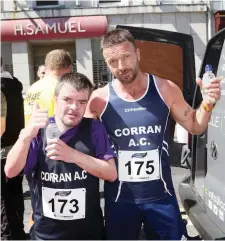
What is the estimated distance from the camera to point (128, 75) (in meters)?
2.29

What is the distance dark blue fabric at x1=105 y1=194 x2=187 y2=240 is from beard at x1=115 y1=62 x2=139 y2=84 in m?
0.76

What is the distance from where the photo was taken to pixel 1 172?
3221 millimetres

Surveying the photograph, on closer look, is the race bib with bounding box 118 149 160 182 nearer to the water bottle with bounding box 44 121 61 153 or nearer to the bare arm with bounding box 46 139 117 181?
the bare arm with bounding box 46 139 117 181

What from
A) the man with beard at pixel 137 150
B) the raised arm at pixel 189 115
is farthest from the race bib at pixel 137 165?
the raised arm at pixel 189 115

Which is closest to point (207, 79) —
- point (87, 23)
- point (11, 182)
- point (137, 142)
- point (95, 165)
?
point (137, 142)

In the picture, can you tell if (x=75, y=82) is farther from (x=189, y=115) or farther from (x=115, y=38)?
(x=189, y=115)

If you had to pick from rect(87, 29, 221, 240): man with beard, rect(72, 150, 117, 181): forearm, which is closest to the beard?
rect(87, 29, 221, 240): man with beard

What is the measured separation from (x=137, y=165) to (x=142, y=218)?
1.13 feet

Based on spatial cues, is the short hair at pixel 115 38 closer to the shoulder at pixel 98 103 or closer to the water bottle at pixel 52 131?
the shoulder at pixel 98 103

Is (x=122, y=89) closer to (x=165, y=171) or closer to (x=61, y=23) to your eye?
(x=165, y=171)

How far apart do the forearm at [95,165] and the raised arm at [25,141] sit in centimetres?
23

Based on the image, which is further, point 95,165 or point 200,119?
point 200,119

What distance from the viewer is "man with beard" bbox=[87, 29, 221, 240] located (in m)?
2.33

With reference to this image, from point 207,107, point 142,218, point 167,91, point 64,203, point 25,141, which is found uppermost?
point 167,91
